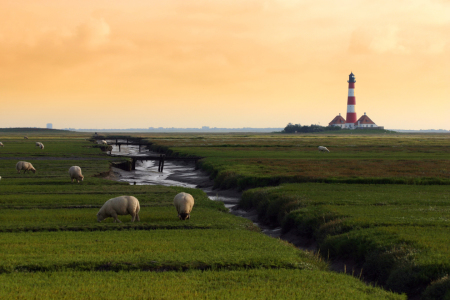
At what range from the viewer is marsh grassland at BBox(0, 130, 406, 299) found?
39.3ft

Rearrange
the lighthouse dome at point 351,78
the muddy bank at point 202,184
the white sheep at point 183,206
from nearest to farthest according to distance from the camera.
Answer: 1. the white sheep at point 183,206
2. the muddy bank at point 202,184
3. the lighthouse dome at point 351,78

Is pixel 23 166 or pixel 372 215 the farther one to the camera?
pixel 23 166

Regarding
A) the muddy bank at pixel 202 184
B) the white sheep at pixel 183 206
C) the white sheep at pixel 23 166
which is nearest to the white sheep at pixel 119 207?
the white sheep at pixel 183 206

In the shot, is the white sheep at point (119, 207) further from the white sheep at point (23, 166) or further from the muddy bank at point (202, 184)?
the white sheep at point (23, 166)

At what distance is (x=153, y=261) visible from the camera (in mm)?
14375

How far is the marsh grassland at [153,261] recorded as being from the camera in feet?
39.3

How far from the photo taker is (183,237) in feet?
60.0

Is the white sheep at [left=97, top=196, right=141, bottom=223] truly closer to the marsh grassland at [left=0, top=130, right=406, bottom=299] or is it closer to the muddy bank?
the marsh grassland at [left=0, top=130, right=406, bottom=299]

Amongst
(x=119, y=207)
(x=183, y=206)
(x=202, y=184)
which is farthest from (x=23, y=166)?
(x=183, y=206)

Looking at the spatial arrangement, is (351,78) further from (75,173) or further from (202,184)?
(75,173)

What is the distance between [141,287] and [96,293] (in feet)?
4.08

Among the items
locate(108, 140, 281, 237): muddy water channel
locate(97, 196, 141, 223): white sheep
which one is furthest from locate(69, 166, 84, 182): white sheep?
locate(97, 196, 141, 223): white sheep

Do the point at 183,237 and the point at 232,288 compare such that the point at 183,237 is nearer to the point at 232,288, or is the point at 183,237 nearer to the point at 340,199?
the point at 232,288

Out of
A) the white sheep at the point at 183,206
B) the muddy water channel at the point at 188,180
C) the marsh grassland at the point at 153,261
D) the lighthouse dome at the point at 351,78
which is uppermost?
the lighthouse dome at the point at 351,78
